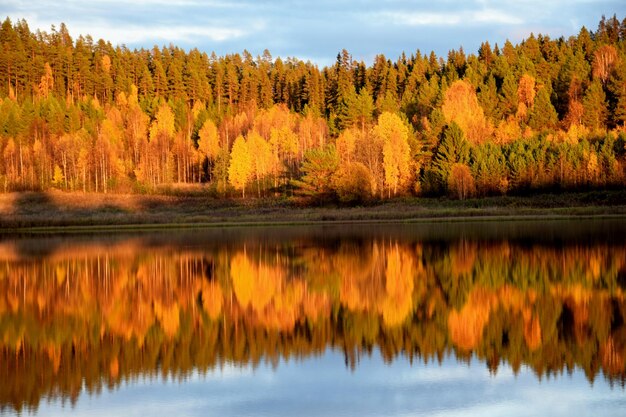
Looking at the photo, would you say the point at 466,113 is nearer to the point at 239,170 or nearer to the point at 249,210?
the point at 239,170

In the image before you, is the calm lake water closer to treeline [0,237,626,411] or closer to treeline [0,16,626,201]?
treeline [0,237,626,411]

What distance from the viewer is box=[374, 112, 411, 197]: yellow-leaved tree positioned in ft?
279

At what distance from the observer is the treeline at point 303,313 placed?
51.4 feet

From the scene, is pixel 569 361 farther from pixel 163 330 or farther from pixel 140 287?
pixel 140 287

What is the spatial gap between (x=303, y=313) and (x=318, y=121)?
3906 inches

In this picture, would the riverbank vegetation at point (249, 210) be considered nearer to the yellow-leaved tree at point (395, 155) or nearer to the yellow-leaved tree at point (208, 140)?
the yellow-leaved tree at point (395, 155)

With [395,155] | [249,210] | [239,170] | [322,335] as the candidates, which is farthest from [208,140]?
[322,335]

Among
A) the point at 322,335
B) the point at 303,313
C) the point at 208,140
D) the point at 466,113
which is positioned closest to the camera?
the point at 322,335

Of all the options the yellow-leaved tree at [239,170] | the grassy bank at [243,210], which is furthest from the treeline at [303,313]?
the yellow-leaved tree at [239,170]

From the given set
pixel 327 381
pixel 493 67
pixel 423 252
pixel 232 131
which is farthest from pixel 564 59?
pixel 327 381

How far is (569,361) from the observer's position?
587 inches

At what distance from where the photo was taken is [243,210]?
262 feet

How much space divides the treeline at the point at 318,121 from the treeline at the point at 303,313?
47325mm

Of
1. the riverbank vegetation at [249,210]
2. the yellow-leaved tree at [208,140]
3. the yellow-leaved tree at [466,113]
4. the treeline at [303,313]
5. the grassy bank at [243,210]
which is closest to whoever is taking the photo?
the treeline at [303,313]
